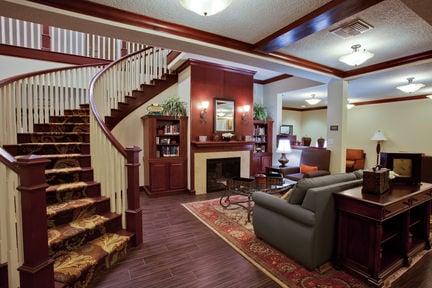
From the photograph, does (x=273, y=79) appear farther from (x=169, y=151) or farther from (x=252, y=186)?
(x=252, y=186)

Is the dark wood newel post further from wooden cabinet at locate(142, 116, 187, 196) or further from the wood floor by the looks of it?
the wood floor

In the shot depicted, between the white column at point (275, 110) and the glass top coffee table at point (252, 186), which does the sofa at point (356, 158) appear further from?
the glass top coffee table at point (252, 186)

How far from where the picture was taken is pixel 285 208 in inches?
97.4

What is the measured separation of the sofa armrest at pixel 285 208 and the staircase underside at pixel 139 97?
12.6ft

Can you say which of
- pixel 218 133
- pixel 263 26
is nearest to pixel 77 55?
pixel 218 133

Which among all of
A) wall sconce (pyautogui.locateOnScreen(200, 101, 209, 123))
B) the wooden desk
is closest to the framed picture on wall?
wall sconce (pyautogui.locateOnScreen(200, 101, 209, 123))

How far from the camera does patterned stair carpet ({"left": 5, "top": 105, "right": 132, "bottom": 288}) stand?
2.14 meters

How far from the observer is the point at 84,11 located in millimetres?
2439

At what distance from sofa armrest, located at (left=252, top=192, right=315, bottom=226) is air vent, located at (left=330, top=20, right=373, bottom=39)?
235 cm

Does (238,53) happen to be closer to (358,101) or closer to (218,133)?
(218,133)

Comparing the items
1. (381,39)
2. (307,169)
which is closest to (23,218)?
(381,39)

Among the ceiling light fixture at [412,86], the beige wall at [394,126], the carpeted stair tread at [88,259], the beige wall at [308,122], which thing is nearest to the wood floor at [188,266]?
the carpeted stair tread at [88,259]

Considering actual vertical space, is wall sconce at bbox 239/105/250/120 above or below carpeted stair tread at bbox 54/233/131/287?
above

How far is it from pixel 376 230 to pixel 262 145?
4824 mm
